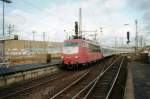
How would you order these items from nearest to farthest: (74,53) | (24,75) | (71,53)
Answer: (24,75) < (74,53) < (71,53)

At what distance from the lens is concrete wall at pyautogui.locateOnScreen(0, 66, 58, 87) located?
56.5 ft

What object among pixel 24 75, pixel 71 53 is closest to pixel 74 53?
pixel 71 53

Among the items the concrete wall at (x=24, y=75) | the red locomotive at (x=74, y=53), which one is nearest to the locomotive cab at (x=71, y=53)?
the red locomotive at (x=74, y=53)

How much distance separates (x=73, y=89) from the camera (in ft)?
50.5

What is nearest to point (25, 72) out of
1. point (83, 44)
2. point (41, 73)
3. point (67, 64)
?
point (41, 73)

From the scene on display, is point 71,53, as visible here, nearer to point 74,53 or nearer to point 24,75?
point 74,53

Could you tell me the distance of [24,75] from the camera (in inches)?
778

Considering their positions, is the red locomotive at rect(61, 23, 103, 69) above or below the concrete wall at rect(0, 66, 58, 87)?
above

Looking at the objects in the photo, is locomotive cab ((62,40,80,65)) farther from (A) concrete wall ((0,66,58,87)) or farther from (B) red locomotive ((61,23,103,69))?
(A) concrete wall ((0,66,58,87))

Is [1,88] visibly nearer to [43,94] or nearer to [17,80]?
[17,80]

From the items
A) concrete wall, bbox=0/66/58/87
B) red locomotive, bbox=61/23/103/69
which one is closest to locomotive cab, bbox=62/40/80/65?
red locomotive, bbox=61/23/103/69

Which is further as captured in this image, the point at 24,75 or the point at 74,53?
the point at 74,53

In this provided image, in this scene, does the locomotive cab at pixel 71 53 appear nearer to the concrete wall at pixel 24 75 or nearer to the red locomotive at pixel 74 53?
the red locomotive at pixel 74 53

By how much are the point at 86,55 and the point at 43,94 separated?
605 inches
